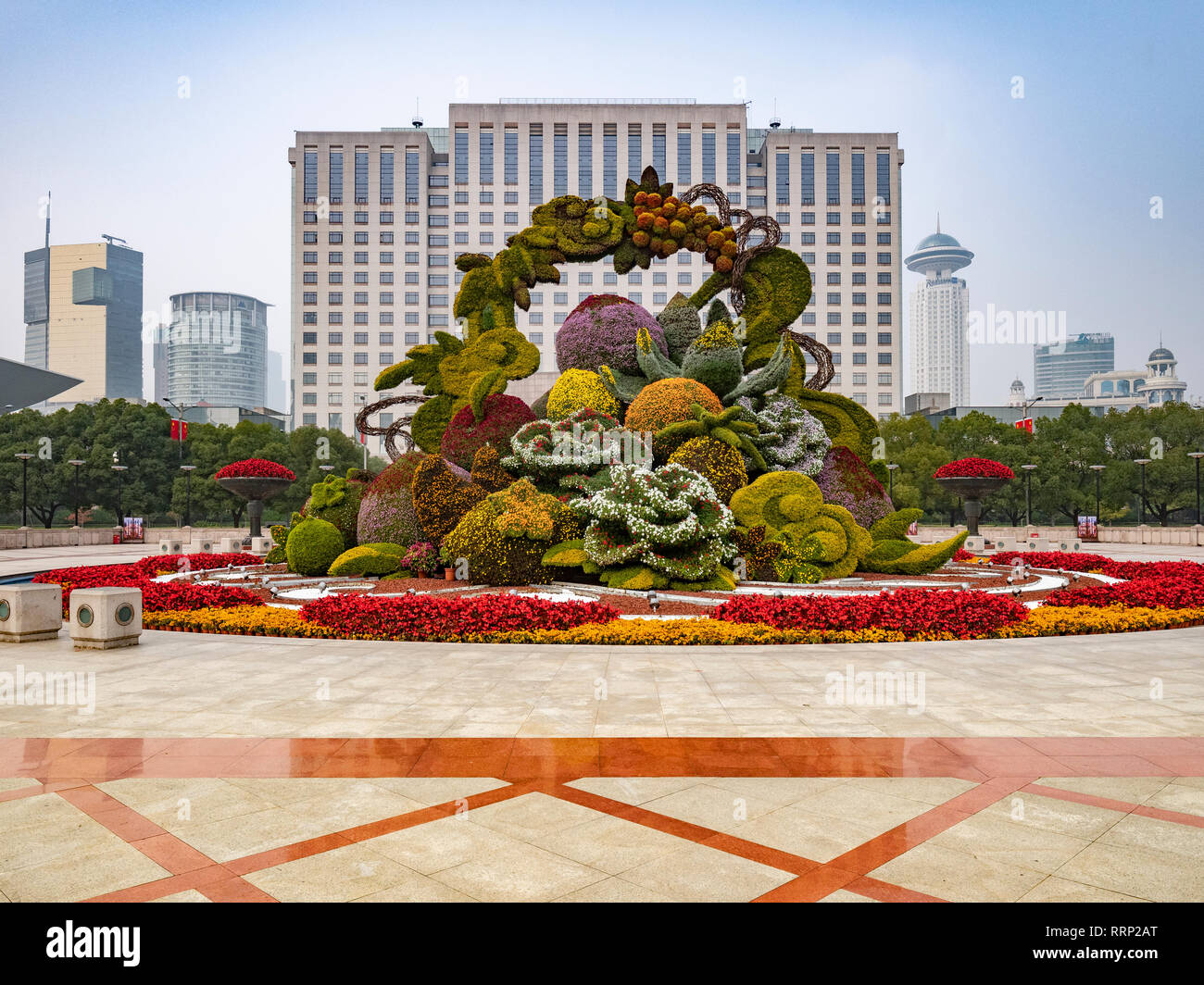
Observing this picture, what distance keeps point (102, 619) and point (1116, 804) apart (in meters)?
10.3

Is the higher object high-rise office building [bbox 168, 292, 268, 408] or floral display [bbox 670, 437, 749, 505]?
high-rise office building [bbox 168, 292, 268, 408]

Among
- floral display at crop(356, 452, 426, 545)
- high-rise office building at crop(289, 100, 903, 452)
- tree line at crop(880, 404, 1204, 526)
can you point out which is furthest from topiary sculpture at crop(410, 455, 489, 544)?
high-rise office building at crop(289, 100, 903, 452)

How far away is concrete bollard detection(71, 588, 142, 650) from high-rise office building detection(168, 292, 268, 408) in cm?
18582

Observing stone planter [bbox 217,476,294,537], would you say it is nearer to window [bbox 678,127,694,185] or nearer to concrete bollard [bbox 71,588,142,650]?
concrete bollard [bbox 71,588,142,650]

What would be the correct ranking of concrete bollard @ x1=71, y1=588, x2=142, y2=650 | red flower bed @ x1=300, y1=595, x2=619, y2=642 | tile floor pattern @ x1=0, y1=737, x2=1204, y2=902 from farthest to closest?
1. red flower bed @ x1=300, y1=595, x2=619, y2=642
2. concrete bollard @ x1=71, y1=588, x2=142, y2=650
3. tile floor pattern @ x1=0, y1=737, x2=1204, y2=902

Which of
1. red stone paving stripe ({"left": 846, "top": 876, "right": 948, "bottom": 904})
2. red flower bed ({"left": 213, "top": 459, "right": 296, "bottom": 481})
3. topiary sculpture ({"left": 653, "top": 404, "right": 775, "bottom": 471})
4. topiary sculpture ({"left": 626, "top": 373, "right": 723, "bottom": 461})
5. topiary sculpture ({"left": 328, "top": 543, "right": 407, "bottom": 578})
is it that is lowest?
red stone paving stripe ({"left": 846, "top": 876, "right": 948, "bottom": 904})

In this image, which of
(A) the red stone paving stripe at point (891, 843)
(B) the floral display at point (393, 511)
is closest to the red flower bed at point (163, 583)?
(B) the floral display at point (393, 511)

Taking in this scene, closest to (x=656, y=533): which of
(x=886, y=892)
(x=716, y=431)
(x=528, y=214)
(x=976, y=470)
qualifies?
(x=716, y=431)

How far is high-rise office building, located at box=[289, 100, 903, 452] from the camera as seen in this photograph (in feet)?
267

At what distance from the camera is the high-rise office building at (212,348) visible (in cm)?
18012

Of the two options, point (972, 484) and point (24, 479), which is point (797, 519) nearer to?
point (972, 484)

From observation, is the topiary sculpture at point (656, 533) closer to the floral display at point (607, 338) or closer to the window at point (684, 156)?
the floral display at point (607, 338)

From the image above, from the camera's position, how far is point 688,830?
4.16 metres

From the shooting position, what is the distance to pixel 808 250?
83.8m
